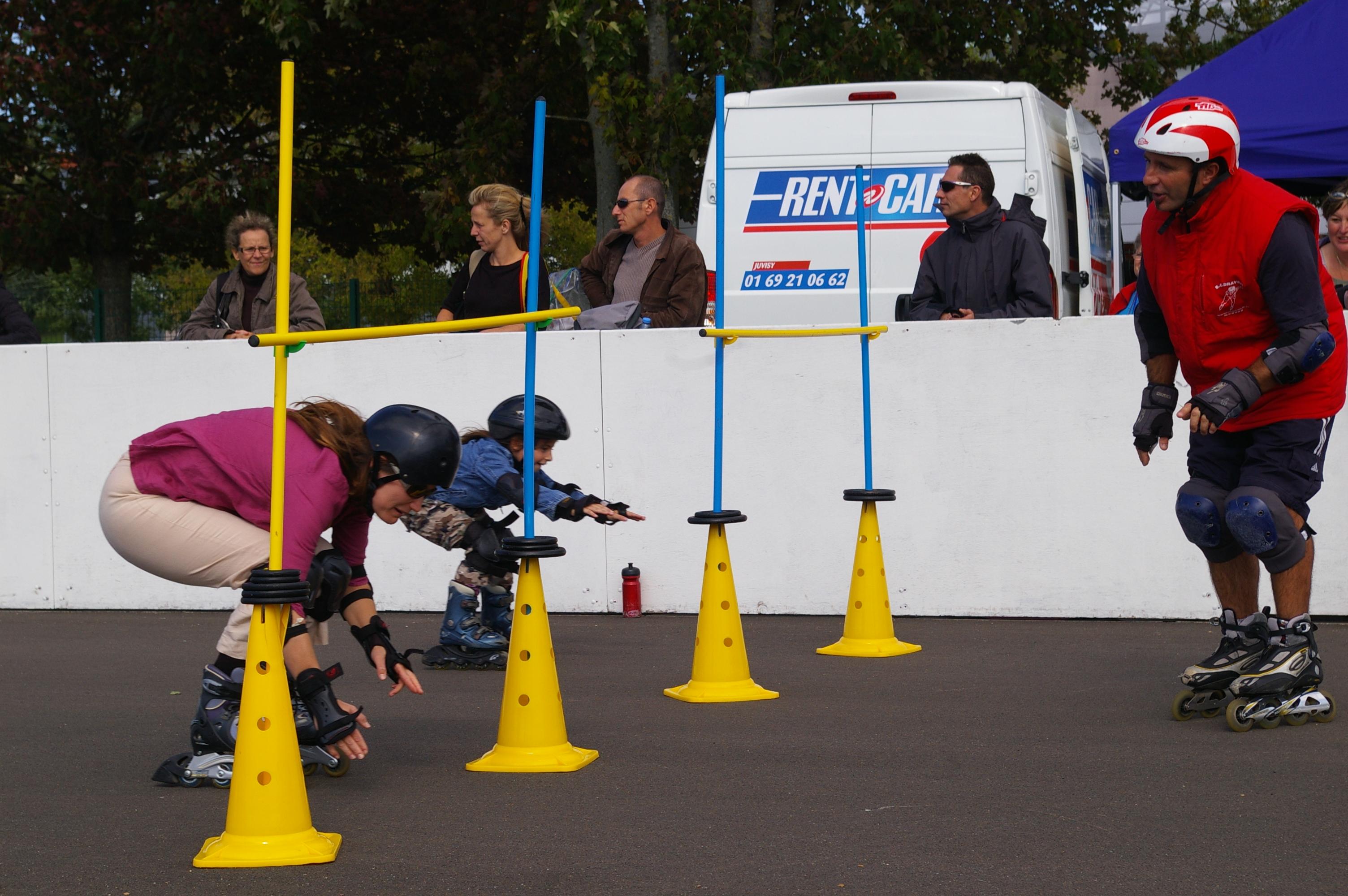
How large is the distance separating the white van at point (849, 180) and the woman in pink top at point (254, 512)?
536cm

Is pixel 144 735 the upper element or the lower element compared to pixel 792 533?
lower

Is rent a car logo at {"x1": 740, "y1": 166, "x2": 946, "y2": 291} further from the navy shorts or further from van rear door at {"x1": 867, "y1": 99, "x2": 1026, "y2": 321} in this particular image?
the navy shorts

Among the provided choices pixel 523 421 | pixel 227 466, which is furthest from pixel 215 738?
pixel 523 421

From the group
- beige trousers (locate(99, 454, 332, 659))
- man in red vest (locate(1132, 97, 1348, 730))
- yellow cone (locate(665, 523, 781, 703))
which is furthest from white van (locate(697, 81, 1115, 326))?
beige trousers (locate(99, 454, 332, 659))

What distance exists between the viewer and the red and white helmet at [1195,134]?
5160 millimetres

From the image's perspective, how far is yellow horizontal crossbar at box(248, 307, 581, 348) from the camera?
12.9 feet

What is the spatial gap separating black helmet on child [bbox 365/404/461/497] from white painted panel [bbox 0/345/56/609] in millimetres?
4915

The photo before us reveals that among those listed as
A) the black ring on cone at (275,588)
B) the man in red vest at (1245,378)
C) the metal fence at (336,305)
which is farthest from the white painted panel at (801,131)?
the black ring on cone at (275,588)

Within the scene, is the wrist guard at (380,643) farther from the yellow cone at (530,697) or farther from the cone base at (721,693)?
the cone base at (721,693)

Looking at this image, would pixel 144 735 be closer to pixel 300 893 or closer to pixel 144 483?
pixel 144 483

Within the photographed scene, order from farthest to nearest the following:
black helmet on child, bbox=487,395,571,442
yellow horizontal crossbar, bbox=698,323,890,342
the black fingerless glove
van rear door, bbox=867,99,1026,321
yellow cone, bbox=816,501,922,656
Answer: van rear door, bbox=867,99,1026,321 → yellow cone, bbox=816,501,922,656 → yellow horizontal crossbar, bbox=698,323,890,342 → black helmet on child, bbox=487,395,571,442 → the black fingerless glove

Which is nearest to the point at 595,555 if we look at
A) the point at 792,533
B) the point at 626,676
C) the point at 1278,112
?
the point at 792,533

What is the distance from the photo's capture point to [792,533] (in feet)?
26.6

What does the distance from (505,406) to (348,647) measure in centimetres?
161
